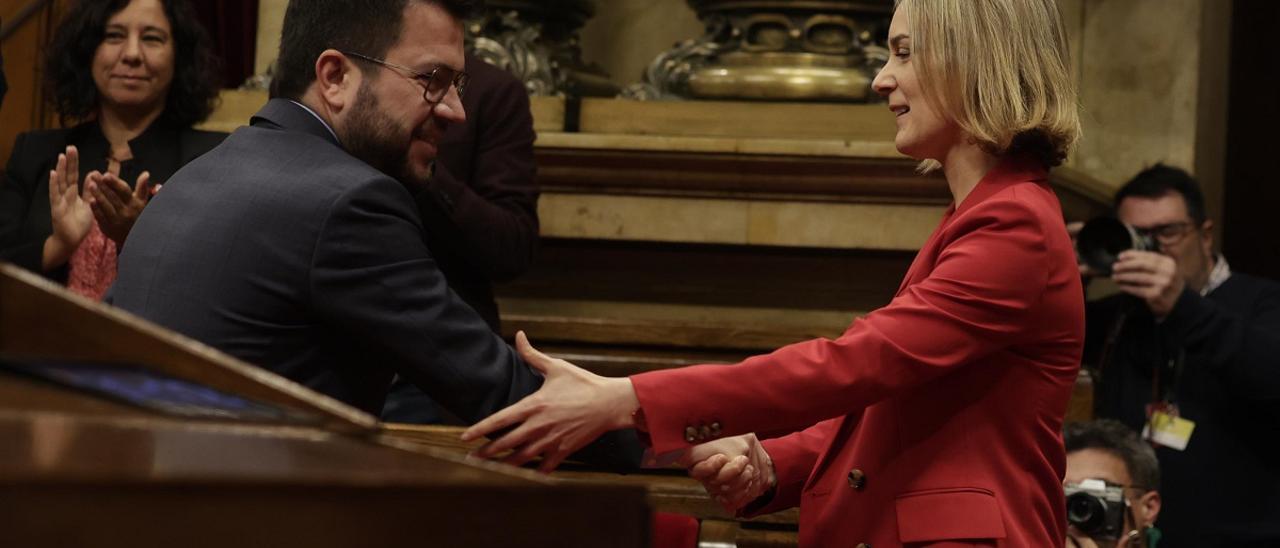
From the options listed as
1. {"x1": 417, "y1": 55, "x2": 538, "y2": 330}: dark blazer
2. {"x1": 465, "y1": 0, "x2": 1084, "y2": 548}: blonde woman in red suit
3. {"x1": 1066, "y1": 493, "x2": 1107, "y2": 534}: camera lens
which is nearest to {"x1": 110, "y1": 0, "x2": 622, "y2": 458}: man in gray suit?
{"x1": 465, "y1": 0, "x2": 1084, "y2": 548}: blonde woman in red suit

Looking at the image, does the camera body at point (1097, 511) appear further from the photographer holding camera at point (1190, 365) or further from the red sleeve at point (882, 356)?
the red sleeve at point (882, 356)

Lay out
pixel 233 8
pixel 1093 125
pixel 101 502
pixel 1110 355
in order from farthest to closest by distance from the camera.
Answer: pixel 233 8, pixel 1093 125, pixel 1110 355, pixel 101 502

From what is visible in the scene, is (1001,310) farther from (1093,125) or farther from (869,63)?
(1093,125)

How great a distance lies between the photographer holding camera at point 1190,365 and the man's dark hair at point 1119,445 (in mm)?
588

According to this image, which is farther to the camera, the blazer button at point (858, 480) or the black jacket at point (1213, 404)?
the black jacket at point (1213, 404)

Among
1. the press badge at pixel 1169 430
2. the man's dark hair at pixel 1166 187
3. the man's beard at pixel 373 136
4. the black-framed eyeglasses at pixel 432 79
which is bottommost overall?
the press badge at pixel 1169 430

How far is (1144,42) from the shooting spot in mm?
4879

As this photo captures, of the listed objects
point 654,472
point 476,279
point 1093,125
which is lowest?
point 654,472

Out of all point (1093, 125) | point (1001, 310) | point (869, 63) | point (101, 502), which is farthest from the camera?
point (1093, 125)

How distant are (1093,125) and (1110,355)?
38.7 inches

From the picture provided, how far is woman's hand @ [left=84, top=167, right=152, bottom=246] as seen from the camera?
3.01 metres

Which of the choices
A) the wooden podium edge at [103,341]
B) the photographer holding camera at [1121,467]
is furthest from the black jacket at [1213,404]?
the wooden podium edge at [103,341]

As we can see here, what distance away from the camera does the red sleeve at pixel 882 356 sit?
1939 mm

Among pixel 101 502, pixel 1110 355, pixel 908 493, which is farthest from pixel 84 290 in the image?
pixel 101 502
